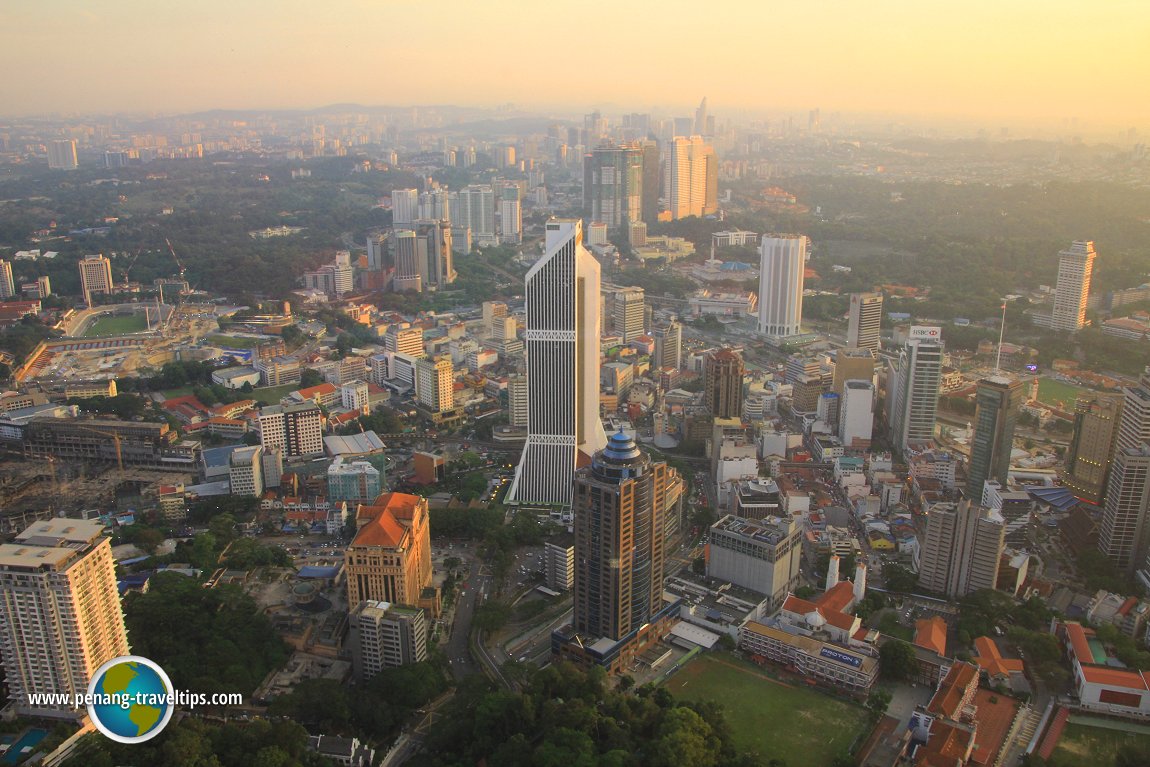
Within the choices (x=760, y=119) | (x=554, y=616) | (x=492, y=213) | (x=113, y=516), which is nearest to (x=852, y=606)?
(x=554, y=616)

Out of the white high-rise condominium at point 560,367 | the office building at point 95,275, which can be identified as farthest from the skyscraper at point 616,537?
the office building at point 95,275

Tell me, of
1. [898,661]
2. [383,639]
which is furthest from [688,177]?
[383,639]

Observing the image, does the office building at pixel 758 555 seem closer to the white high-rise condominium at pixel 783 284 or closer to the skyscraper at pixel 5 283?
the white high-rise condominium at pixel 783 284

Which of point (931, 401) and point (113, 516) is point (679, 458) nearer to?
point (931, 401)

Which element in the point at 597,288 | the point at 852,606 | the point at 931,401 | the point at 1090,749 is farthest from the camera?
the point at 931,401

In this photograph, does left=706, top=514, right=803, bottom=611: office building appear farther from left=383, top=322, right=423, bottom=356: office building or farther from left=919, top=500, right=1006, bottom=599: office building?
left=383, top=322, right=423, bottom=356: office building
